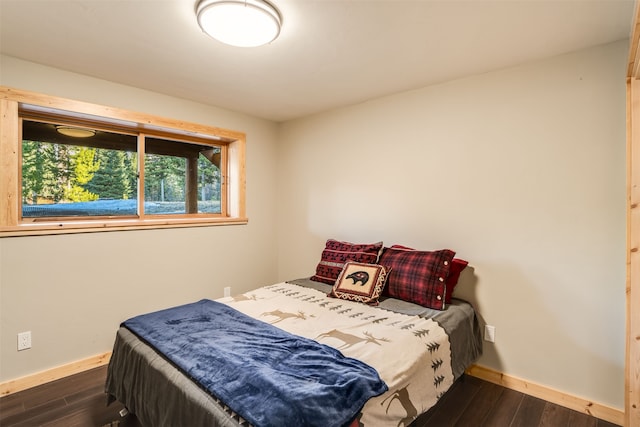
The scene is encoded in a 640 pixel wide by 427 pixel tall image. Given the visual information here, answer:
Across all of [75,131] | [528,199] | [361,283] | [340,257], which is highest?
[75,131]

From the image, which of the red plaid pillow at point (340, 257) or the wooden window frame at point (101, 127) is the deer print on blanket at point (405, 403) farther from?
the wooden window frame at point (101, 127)

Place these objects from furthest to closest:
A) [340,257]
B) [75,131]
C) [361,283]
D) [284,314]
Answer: [340,257], [75,131], [361,283], [284,314]

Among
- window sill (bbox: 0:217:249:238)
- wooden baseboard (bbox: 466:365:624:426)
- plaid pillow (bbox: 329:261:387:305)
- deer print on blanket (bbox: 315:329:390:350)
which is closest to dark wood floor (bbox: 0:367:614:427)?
wooden baseboard (bbox: 466:365:624:426)

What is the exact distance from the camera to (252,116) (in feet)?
12.2

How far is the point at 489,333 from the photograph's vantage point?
7.97 ft

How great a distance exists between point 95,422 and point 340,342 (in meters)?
1.58

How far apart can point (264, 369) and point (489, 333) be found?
1871mm

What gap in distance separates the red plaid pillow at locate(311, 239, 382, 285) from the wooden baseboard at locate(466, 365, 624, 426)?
1183 millimetres

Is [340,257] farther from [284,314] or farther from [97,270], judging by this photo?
[97,270]

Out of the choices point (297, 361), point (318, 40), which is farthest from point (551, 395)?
point (318, 40)

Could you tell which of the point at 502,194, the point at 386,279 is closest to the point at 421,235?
the point at 386,279

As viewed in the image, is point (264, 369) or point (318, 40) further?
point (318, 40)

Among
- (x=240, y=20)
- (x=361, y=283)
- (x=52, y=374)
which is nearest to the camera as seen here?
(x=240, y=20)

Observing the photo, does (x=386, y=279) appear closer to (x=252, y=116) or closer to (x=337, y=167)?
(x=337, y=167)
